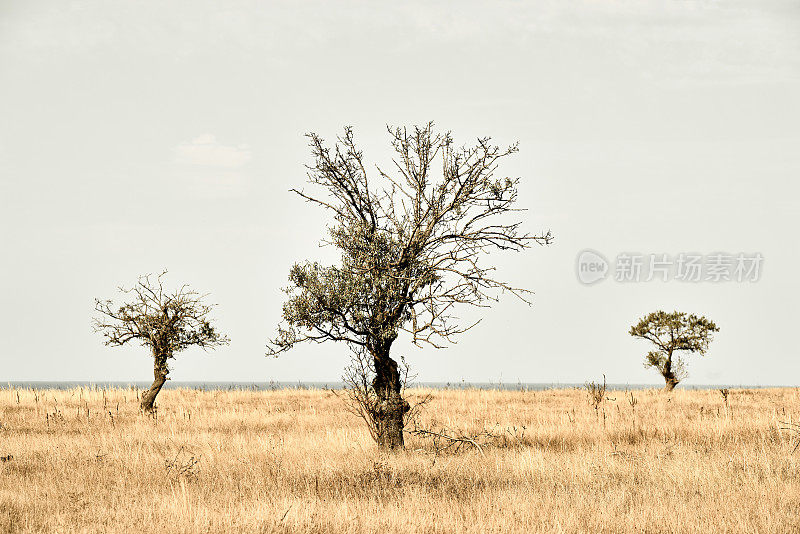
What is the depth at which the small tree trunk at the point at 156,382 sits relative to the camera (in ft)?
78.9

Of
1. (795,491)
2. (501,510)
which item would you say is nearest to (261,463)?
(501,510)

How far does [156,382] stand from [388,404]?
12.9m

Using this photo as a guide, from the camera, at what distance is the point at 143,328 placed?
Answer: 24703 millimetres

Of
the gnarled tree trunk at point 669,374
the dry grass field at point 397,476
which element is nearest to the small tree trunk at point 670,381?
the gnarled tree trunk at point 669,374

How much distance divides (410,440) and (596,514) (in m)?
8.65

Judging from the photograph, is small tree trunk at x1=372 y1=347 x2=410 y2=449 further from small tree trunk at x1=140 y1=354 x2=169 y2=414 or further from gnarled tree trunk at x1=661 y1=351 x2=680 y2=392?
gnarled tree trunk at x1=661 y1=351 x2=680 y2=392

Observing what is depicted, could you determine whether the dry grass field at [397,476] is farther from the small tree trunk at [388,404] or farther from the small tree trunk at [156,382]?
the small tree trunk at [156,382]

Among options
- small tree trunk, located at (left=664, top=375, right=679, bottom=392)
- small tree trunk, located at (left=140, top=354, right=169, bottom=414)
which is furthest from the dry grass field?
small tree trunk, located at (left=664, top=375, right=679, bottom=392)

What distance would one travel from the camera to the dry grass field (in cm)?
875

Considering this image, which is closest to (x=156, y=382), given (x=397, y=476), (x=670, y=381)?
(x=397, y=476)

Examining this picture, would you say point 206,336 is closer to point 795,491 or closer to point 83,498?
point 83,498

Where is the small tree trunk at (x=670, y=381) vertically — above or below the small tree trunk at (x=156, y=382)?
A: below

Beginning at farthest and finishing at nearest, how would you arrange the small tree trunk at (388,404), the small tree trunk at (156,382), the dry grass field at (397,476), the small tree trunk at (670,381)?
the small tree trunk at (670,381), the small tree trunk at (156,382), the small tree trunk at (388,404), the dry grass field at (397,476)

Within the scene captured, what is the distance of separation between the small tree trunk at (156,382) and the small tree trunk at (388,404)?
12.0m
